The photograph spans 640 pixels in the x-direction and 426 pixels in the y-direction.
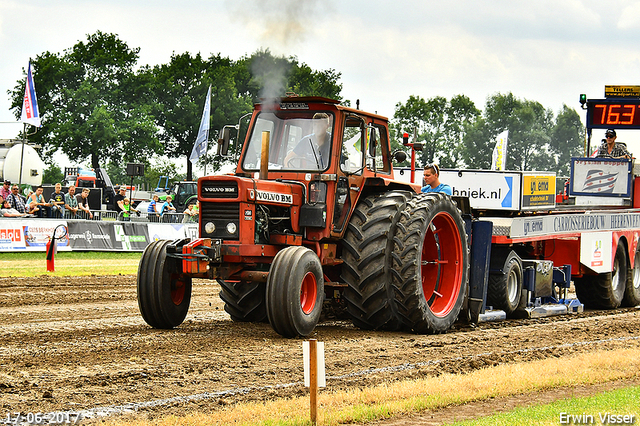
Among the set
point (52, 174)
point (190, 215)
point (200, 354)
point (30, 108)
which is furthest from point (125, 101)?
point (200, 354)

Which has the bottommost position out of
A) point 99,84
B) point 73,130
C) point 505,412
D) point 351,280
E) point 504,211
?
point 505,412

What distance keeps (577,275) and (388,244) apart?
6165 mm

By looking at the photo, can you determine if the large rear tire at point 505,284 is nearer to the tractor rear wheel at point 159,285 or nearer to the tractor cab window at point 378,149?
the tractor cab window at point 378,149

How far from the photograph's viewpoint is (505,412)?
20.2 ft

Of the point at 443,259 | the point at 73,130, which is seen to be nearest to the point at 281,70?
the point at 443,259

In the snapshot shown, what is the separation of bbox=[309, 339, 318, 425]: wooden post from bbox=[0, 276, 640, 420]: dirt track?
0.90 m

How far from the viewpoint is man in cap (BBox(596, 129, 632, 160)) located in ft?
55.1

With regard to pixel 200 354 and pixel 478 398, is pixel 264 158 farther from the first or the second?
pixel 478 398

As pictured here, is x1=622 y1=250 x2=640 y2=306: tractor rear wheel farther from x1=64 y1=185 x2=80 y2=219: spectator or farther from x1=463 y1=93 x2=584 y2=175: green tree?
x1=463 y1=93 x2=584 y2=175: green tree

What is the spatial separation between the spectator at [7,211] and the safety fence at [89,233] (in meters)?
0.78

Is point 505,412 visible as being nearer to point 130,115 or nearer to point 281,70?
point 281,70

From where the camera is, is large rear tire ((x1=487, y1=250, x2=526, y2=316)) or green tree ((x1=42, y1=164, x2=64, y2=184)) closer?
large rear tire ((x1=487, y1=250, x2=526, y2=316))

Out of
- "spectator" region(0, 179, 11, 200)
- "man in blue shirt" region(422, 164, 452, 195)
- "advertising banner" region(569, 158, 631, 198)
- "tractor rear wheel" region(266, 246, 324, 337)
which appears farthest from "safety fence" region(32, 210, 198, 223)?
"tractor rear wheel" region(266, 246, 324, 337)

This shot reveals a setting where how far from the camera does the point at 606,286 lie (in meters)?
14.8
